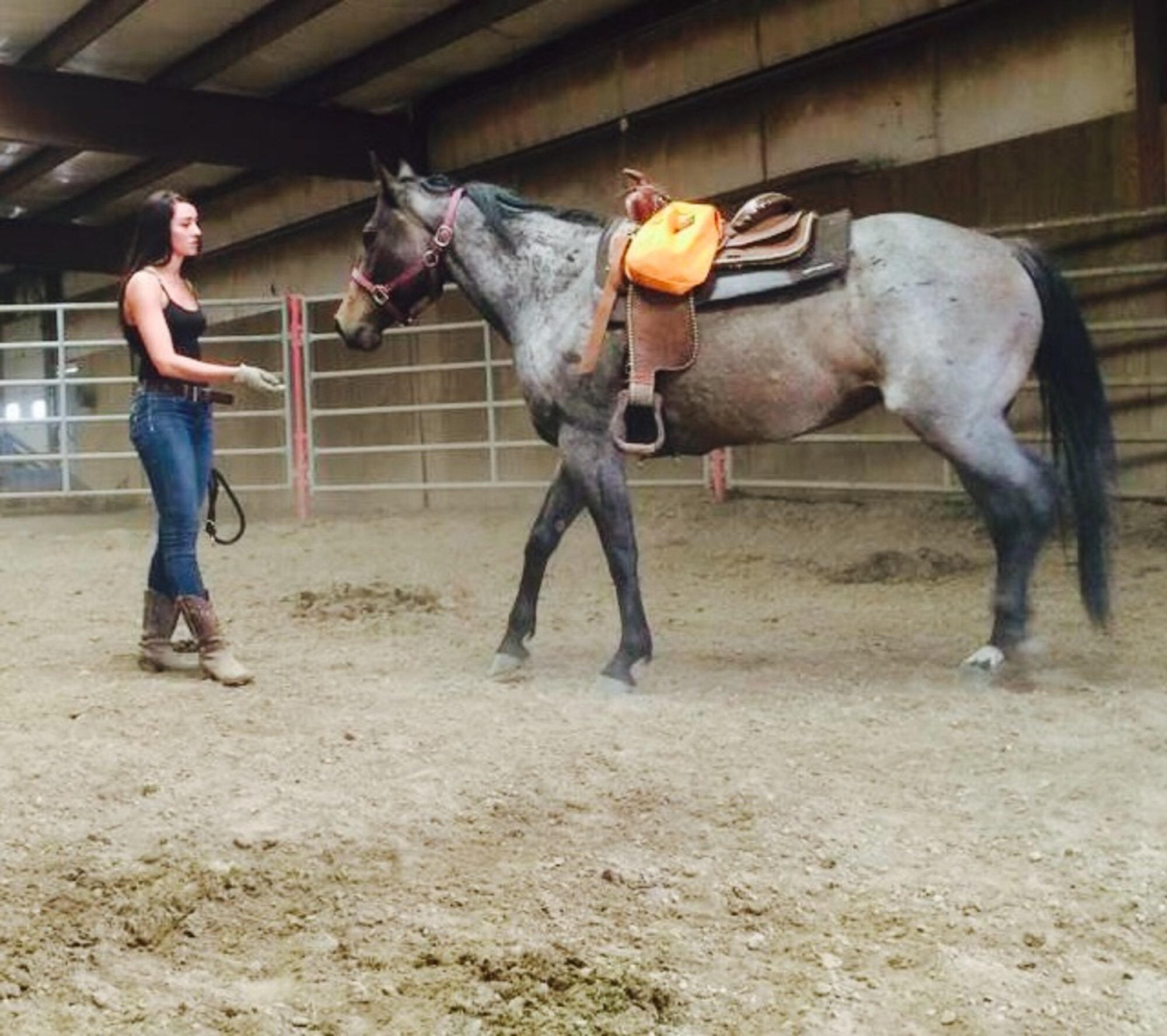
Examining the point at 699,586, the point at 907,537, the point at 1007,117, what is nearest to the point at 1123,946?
the point at 699,586

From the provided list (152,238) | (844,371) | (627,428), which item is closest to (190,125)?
(152,238)

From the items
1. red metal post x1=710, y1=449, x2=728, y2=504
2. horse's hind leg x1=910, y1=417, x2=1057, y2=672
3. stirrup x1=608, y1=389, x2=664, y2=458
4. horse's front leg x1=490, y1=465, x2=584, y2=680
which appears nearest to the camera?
horse's hind leg x1=910, y1=417, x2=1057, y2=672

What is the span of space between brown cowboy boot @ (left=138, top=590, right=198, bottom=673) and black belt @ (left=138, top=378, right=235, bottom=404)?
2.33ft

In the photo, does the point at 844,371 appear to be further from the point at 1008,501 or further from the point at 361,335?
the point at 361,335

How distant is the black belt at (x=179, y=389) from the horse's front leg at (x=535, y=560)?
1142 millimetres

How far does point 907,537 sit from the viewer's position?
669 cm

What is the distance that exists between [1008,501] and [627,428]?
3.77ft

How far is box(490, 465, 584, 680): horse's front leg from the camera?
166 inches

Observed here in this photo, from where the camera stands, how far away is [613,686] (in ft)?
12.8

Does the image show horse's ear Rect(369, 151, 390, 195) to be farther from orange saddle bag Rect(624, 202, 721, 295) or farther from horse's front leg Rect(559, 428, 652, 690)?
horse's front leg Rect(559, 428, 652, 690)

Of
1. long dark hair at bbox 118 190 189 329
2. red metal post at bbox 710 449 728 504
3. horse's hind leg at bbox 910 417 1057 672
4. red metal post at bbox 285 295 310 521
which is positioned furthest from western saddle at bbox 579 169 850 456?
red metal post at bbox 285 295 310 521

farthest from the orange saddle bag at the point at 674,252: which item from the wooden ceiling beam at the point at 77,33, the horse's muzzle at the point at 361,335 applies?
the wooden ceiling beam at the point at 77,33

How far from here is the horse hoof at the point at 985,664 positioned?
383 centimetres

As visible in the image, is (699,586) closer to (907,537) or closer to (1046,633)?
(907,537)
